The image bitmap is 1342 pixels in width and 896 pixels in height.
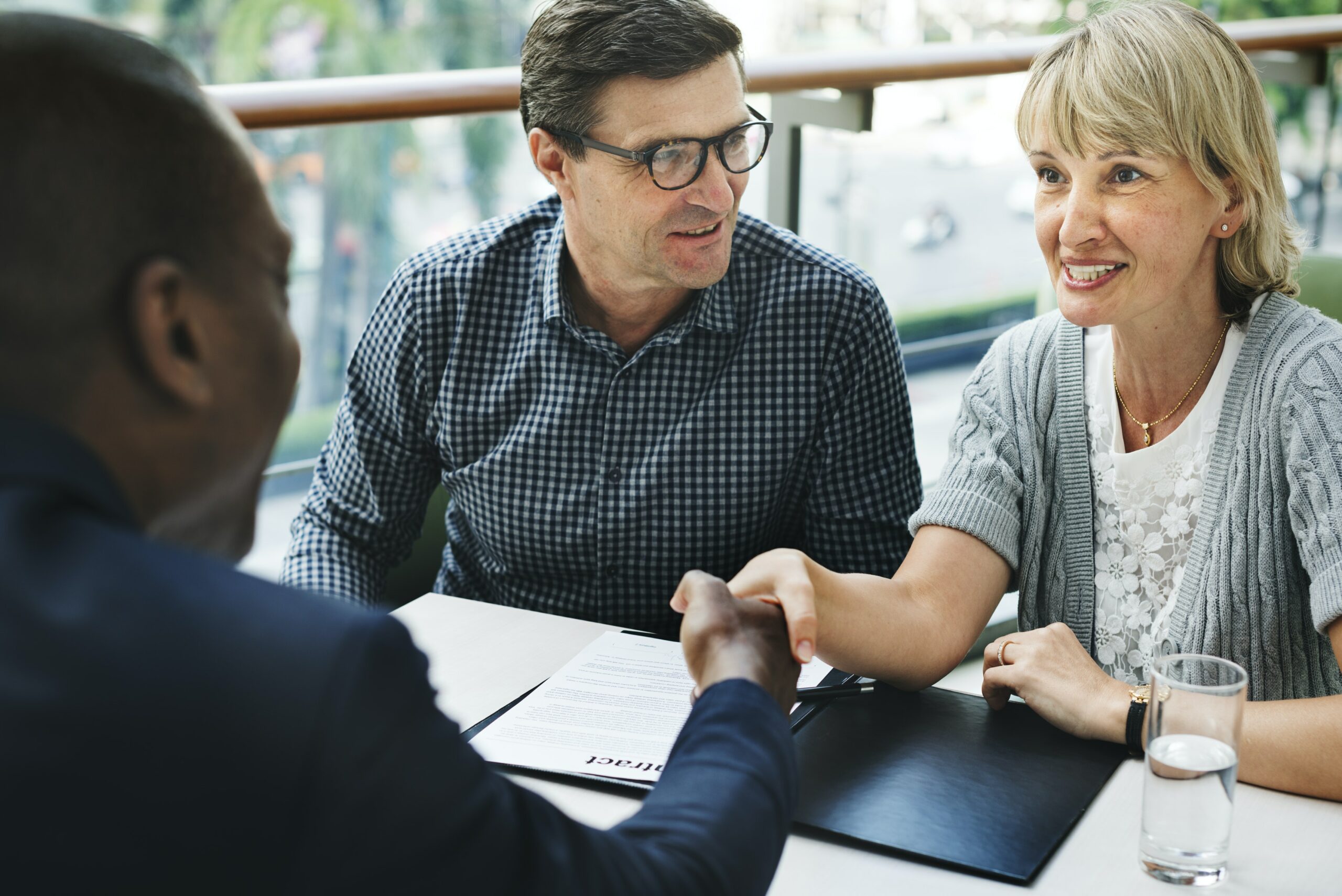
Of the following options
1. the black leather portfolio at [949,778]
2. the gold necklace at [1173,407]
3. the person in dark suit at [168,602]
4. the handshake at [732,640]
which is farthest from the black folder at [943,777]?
the gold necklace at [1173,407]

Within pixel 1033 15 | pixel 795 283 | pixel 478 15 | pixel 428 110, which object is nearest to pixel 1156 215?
pixel 795 283

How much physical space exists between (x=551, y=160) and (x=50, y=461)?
1.25 meters

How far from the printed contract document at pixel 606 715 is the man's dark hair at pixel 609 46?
0.71m

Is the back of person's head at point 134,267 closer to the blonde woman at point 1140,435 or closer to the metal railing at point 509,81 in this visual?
the blonde woman at point 1140,435

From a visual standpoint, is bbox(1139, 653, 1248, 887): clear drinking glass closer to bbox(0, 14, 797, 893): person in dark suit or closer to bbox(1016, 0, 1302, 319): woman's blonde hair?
bbox(0, 14, 797, 893): person in dark suit

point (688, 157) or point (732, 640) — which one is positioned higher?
point (688, 157)

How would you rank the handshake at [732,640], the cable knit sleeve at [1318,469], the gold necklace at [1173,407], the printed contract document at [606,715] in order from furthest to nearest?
1. the gold necklace at [1173,407]
2. the cable knit sleeve at [1318,469]
3. the printed contract document at [606,715]
4. the handshake at [732,640]

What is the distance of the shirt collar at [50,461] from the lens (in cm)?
59

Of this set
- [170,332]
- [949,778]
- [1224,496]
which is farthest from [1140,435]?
[170,332]

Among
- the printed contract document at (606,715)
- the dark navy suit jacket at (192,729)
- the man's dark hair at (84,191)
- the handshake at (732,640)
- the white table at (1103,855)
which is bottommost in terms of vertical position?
the printed contract document at (606,715)

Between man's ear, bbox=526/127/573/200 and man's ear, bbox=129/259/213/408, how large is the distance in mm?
1145

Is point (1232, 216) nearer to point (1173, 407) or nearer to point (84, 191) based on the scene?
point (1173, 407)

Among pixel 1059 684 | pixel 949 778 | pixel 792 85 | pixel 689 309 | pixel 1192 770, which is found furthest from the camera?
pixel 792 85

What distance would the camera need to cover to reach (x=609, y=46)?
1.64 meters
